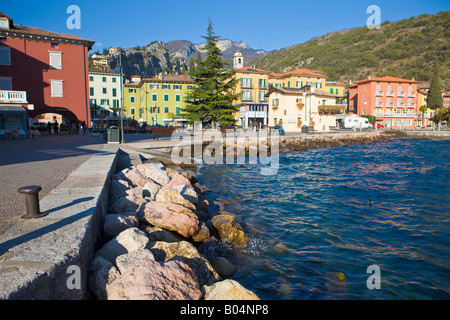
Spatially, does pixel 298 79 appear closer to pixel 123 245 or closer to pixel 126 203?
pixel 126 203

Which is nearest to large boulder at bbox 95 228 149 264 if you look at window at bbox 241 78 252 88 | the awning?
the awning

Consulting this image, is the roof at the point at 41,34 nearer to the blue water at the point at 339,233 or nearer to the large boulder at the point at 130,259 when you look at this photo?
the blue water at the point at 339,233

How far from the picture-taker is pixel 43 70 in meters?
31.0

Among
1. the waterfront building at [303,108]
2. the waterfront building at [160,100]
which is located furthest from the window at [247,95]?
the waterfront building at [160,100]

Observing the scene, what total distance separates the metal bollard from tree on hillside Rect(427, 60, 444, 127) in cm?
7321

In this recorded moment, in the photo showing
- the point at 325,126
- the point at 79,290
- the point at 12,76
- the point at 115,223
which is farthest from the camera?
the point at 325,126

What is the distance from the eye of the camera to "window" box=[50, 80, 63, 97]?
31.6m

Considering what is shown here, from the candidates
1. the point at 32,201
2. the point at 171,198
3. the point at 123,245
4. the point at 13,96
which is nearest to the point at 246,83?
the point at 13,96

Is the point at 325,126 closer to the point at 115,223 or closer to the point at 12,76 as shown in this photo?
the point at 12,76

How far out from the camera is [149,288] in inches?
130

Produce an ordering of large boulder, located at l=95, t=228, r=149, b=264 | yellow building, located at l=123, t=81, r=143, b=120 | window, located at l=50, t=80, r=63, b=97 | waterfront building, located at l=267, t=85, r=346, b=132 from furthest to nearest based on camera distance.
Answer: yellow building, located at l=123, t=81, r=143, b=120 < waterfront building, located at l=267, t=85, r=346, b=132 < window, located at l=50, t=80, r=63, b=97 < large boulder, located at l=95, t=228, r=149, b=264

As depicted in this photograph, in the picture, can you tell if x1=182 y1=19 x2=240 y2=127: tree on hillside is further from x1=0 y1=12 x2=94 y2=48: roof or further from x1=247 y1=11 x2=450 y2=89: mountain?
x1=247 y1=11 x2=450 y2=89: mountain
